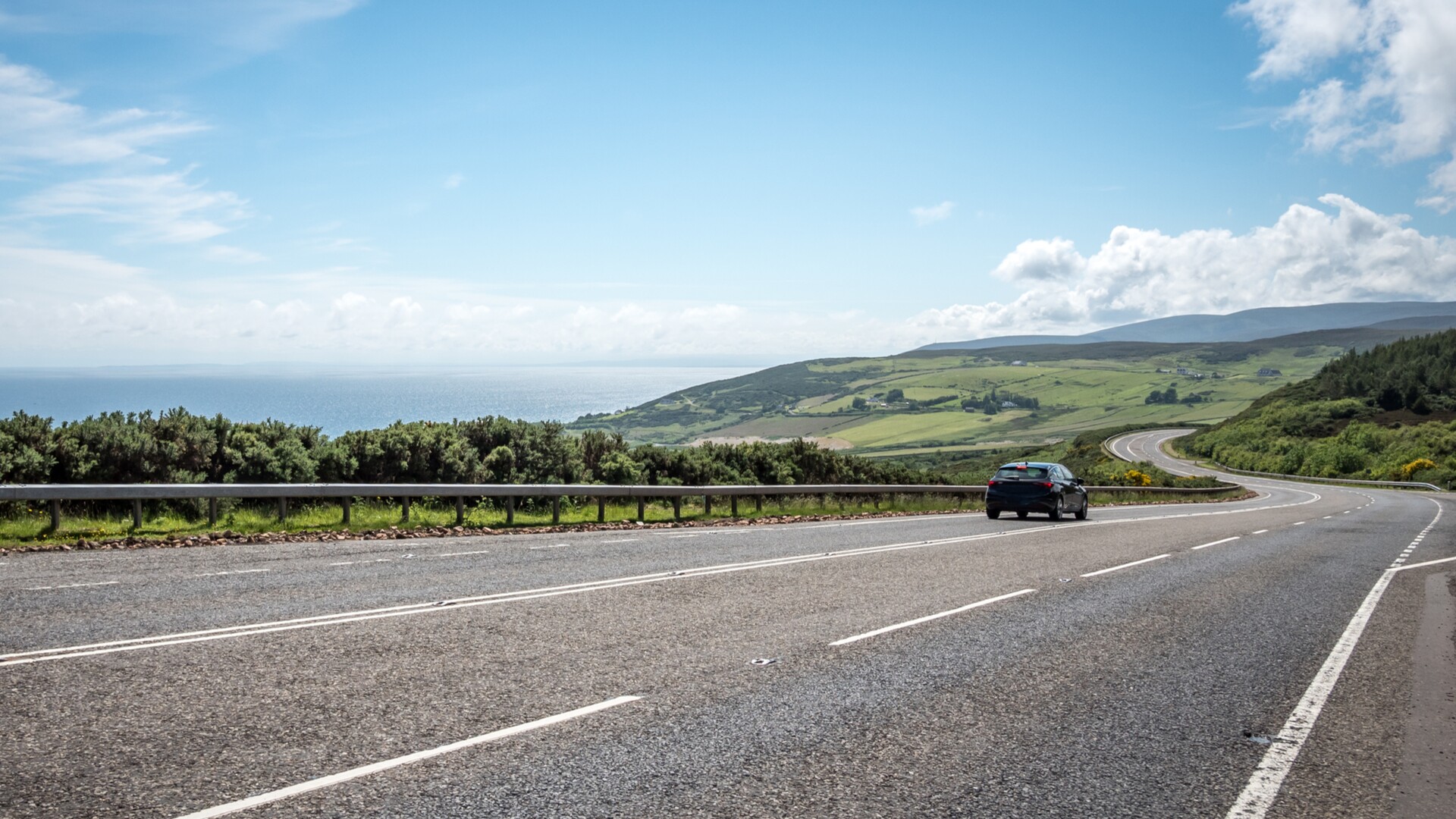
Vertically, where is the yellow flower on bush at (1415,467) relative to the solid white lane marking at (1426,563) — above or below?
below

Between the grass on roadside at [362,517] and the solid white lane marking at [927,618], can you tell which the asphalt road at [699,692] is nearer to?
the solid white lane marking at [927,618]

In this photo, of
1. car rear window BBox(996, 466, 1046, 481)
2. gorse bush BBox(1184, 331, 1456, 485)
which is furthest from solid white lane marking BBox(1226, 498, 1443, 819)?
gorse bush BBox(1184, 331, 1456, 485)

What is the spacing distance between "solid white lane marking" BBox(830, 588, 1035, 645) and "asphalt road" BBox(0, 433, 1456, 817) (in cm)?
6

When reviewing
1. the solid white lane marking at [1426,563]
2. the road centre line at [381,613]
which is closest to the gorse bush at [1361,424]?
the solid white lane marking at [1426,563]

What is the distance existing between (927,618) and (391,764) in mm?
5913

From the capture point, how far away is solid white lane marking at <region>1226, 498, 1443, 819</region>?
4.86m

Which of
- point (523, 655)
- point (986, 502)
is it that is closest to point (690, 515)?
point (986, 502)

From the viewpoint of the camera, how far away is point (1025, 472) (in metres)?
26.8

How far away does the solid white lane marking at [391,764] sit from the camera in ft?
14.5

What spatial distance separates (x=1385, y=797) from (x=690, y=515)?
19308mm

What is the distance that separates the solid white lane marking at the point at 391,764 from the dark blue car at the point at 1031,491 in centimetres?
2157

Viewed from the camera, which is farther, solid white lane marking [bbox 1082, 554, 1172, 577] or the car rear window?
the car rear window

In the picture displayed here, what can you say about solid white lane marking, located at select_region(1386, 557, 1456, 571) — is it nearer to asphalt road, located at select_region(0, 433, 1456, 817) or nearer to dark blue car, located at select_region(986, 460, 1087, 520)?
asphalt road, located at select_region(0, 433, 1456, 817)

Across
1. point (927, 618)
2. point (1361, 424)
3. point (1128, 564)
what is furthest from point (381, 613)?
point (1361, 424)
